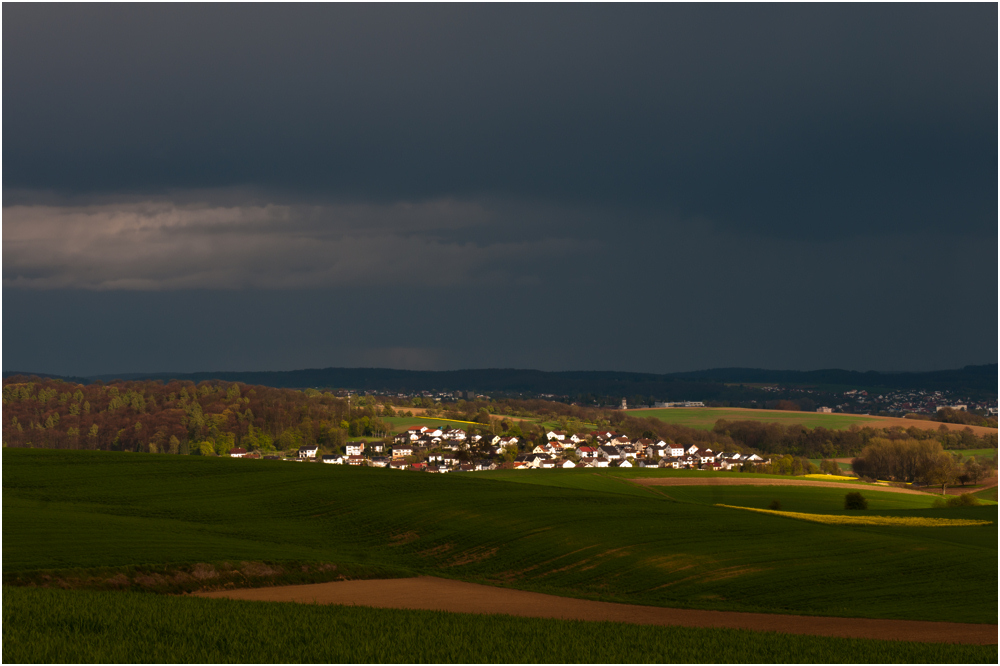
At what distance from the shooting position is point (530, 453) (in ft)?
351

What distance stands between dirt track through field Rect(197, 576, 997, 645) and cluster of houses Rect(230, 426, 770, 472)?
62822 millimetres

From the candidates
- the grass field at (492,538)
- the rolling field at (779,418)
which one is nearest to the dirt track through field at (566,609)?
the grass field at (492,538)

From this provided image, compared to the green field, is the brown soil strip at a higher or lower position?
lower

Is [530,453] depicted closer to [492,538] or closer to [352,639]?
[492,538]

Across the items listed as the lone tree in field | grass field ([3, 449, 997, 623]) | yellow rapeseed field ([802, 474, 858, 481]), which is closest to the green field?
yellow rapeseed field ([802, 474, 858, 481])

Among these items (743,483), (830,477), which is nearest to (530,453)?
(743,483)

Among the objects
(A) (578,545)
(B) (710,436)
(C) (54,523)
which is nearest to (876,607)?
(A) (578,545)

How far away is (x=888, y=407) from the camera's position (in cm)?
12494

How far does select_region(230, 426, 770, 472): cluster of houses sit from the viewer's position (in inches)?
3861

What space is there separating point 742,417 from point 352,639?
113272 mm

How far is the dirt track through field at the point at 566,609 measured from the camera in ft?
69.9

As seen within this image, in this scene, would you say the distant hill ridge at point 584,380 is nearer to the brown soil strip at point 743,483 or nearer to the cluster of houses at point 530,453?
the cluster of houses at point 530,453

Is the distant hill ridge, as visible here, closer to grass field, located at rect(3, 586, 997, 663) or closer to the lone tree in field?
the lone tree in field

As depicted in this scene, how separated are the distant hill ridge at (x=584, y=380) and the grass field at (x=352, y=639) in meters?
124
